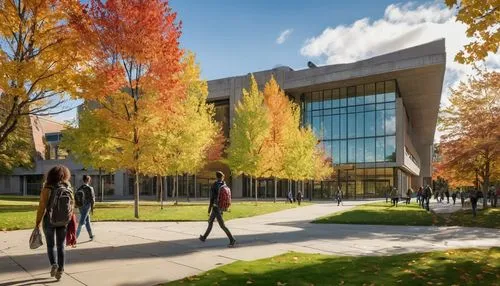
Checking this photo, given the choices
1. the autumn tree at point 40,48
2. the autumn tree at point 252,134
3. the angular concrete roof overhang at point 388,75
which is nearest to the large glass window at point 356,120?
the angular concrete roof overhang at point 388,75

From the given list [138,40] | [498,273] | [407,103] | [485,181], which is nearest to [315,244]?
[498,273]

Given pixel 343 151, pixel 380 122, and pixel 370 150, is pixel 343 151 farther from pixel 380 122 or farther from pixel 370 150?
pixel 380 122

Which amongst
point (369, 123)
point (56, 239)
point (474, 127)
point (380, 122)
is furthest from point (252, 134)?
point (56, 239)

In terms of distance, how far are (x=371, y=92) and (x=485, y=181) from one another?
941 inches

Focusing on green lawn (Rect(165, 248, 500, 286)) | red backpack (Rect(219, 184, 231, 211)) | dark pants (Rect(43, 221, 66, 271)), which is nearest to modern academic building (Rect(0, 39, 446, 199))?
red backpack (Rect(219, 184, 231, 211))

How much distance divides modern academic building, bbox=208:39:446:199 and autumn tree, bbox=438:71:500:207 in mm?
17099

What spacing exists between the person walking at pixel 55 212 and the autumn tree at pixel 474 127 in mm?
22375

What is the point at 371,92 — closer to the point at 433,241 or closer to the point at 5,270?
the point at 433,241

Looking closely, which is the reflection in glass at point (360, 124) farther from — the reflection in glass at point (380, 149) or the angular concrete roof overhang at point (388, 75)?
the angular concrete roof overhang at point (388, 75)

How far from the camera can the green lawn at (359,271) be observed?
702 centimetres

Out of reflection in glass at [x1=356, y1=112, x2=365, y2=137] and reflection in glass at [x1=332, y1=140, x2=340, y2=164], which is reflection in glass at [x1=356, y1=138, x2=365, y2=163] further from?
reflection in glass at [x1=332, y1=140, x2=340, y2=164]

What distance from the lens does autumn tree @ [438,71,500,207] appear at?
24641 millimetres

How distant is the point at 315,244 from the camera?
39.5 feet

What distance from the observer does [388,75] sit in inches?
1927
